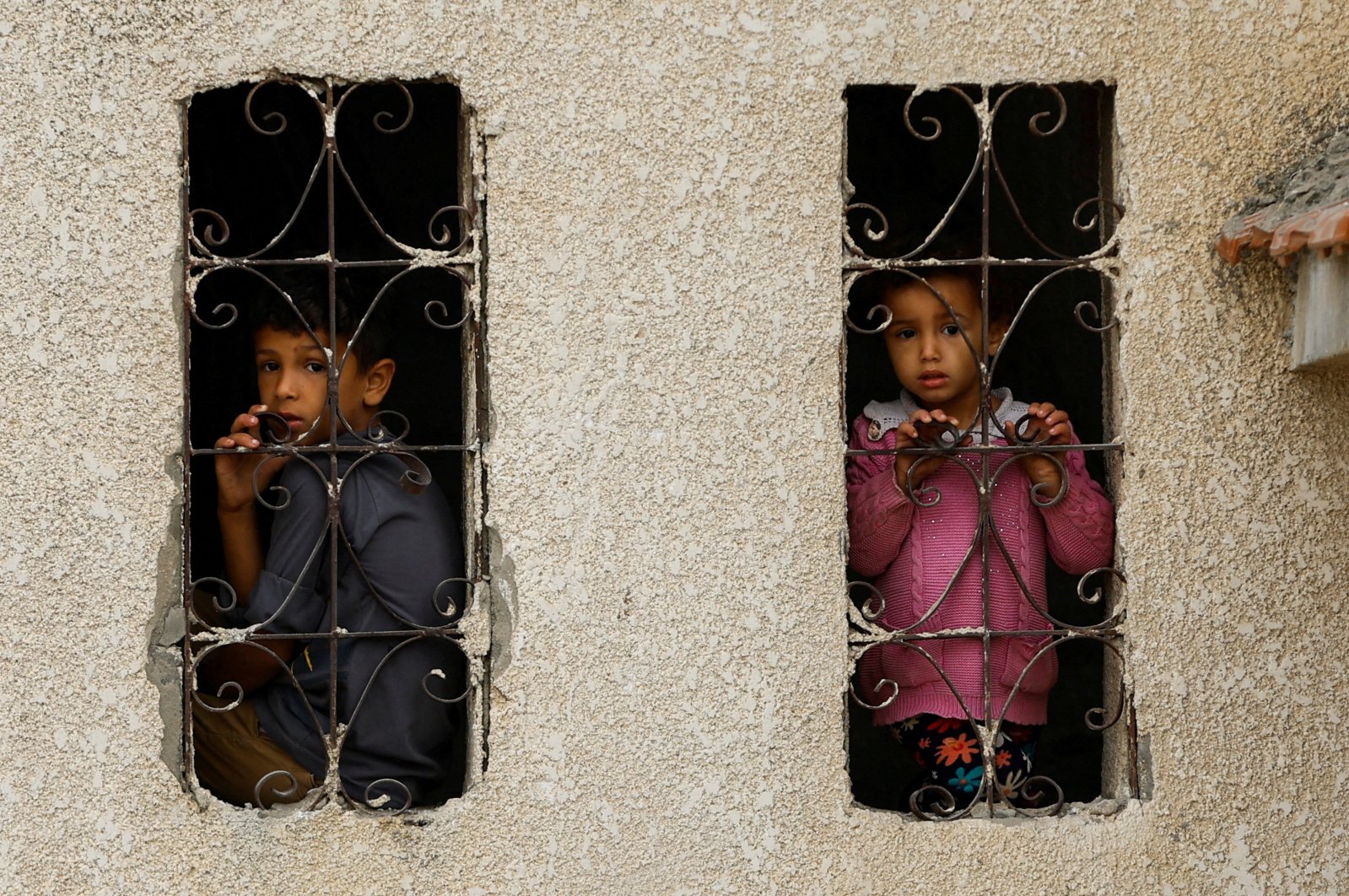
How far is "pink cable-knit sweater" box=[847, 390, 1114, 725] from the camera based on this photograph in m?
3.19

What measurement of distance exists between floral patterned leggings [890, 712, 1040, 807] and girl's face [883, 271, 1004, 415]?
0.73m

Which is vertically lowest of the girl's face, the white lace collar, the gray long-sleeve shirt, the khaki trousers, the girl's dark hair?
the khaki trousers

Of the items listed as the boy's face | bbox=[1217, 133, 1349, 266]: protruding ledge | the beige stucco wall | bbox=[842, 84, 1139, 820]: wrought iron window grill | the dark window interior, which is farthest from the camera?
the dark window interior

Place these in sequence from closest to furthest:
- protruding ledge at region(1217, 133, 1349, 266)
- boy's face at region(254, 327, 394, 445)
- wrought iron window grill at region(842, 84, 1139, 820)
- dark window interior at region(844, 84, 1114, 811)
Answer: protruding ledge at region(1217, 133, 1349, 266) → wrought iron window grill at region(842, 84, 1139, 820) → boy's face at region(254, 327, 394, 445) → dark window interior at region(844, 84, 1114, 811)

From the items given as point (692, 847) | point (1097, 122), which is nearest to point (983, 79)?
point (1097, 122)

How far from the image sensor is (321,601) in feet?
10.3

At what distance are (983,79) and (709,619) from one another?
4.08 feet

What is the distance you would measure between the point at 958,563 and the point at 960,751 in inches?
17.4

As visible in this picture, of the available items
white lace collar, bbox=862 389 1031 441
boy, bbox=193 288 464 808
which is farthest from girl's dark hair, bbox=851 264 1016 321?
boy, bbox=193 288 464 808

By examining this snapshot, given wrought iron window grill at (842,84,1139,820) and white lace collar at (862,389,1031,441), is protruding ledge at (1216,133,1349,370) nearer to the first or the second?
wrought iron window grill at (842,84,1139,820)

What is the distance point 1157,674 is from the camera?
303cm

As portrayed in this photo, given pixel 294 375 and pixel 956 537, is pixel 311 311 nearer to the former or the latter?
pixel 294 375

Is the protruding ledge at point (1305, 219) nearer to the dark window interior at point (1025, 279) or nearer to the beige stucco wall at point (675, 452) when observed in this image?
the beige stucco wall at point (675, 452)

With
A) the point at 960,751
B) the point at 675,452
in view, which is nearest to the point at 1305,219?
the point at 675,452
